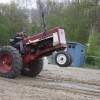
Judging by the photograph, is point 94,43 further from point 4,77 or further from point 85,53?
point 4,77

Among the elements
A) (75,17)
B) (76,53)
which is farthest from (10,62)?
(75,17)

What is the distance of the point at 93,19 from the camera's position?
133 feet

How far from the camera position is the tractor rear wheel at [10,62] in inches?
410

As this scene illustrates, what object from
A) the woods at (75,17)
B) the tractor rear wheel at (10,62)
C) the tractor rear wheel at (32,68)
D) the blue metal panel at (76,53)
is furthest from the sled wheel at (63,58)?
the woods at (75,17)

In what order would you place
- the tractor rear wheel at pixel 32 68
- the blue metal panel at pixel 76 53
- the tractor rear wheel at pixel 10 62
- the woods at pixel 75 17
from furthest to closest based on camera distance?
the woods at pixel 75 17, the blue metal panel at pixel 76 53, the tractor rear wheel at pixel 32 68, the tractor rear wheel at pixel 10 62

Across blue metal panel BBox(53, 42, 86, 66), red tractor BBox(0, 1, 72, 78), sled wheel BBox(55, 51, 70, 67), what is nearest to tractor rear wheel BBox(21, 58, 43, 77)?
red tractor BBox(0, 1, 72, 78)

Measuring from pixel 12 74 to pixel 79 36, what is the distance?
28909 mm

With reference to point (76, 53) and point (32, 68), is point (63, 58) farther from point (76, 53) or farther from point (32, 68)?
point (76, 53)

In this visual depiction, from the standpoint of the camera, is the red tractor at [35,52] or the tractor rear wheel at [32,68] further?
the tractor rear wheel at [32,68]

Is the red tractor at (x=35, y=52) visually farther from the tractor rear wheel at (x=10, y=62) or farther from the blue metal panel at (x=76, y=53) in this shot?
the blue metal panel at (x=76, y=53)

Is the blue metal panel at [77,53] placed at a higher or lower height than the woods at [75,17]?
lower

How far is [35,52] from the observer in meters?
10.8

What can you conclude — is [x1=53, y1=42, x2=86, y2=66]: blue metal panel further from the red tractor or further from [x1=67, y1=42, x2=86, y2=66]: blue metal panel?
the red tractor

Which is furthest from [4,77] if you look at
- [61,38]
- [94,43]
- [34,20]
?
[34,20]
